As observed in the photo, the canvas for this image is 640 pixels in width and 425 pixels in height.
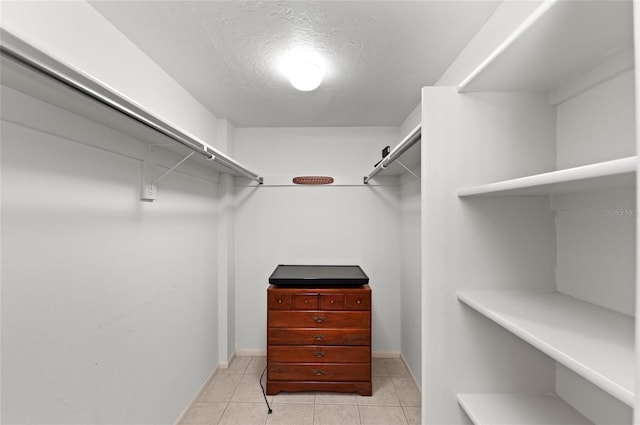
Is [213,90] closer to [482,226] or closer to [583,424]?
[482,226]

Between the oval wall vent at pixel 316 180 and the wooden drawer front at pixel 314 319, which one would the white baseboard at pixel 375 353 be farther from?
the oval wall vent at pixel 316 180

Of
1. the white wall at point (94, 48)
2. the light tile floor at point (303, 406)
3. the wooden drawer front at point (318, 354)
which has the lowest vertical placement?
the light tile floor at point (303, 406)

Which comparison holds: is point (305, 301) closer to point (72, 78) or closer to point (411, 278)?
point (411, 278)

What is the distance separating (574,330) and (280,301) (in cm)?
186

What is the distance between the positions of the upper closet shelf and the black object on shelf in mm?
1664

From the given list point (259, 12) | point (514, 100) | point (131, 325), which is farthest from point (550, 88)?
point (131, 325)

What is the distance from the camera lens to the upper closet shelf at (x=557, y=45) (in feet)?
2.00

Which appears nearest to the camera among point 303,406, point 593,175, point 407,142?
point 593,175

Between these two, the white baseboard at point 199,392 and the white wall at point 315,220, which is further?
→ the white wall at point 315,220

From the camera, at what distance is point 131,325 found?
1459 mm

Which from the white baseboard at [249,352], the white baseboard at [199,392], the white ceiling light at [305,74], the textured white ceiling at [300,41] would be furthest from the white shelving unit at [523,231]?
the white baseboard at [249,352]

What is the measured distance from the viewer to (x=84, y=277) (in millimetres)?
1181

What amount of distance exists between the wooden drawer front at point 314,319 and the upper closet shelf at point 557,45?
1.81 metres

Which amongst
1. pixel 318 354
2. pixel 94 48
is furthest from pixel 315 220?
pixel 94 48
